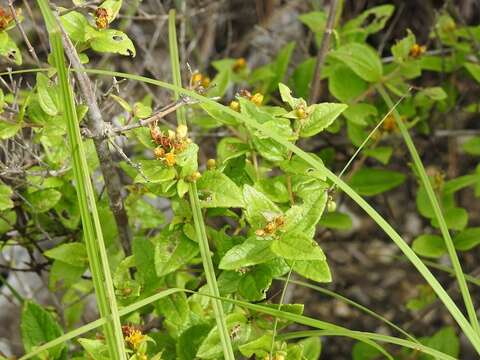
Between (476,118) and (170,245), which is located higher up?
(170,245)

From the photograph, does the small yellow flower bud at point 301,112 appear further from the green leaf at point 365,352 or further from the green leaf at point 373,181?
the green leaf at point 365,352

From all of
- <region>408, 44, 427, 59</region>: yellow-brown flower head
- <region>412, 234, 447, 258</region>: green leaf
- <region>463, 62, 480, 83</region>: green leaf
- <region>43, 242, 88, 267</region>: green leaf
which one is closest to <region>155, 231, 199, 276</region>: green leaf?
<region>43, 242, 88, 267</region>: green leaf

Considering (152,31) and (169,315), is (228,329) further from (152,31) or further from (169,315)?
(152,31)

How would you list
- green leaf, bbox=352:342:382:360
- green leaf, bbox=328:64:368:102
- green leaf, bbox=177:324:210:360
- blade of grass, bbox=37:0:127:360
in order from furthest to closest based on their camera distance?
green leaf, bbox=352:342:382:360 → green leaf, bbox=328:64:368:102 → green leaf, bbox=177:324:210:360 → blade of grass, bbox=37:0:127:360

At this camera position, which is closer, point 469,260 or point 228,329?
point 228,329

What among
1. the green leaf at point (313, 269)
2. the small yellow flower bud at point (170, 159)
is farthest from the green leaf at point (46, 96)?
the green leaf at point (313, 269)

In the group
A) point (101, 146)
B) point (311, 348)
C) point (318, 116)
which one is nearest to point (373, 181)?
point (311, 348)

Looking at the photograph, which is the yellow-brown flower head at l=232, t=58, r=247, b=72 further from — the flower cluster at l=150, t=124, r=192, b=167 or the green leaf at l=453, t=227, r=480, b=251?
the flower cluster at l=150, t=124, r=192, b=167

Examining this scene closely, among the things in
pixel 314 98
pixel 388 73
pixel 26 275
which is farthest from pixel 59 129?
pixel 26 275
